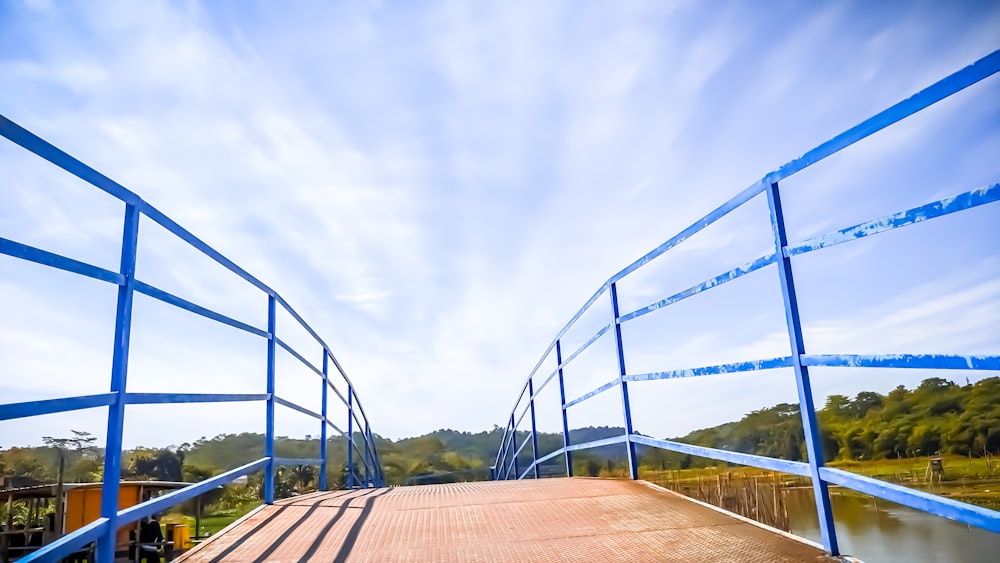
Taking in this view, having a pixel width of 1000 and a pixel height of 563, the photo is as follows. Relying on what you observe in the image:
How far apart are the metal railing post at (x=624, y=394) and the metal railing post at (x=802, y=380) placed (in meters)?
1.47

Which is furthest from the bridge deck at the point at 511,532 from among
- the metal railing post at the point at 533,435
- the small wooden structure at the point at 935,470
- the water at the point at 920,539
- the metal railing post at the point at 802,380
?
the water at the point at 920,539

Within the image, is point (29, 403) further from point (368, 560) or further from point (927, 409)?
point (927, 409)

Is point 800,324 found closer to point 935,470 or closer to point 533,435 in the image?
point 533,435

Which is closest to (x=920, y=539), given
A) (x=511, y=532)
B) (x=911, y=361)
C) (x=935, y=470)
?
(x=935, y=470)

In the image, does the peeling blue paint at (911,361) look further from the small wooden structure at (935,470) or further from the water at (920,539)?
the water at (920,539)

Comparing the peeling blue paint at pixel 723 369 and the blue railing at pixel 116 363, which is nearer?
the blue railing at pixel 116 363

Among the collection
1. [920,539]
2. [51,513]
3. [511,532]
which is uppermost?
[511,532]

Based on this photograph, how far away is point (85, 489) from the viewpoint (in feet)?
32.4

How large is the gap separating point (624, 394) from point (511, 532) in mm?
1313

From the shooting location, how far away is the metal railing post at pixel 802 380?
4.82ft

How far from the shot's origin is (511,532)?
1.90 meters

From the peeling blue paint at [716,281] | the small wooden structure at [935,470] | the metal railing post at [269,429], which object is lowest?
the small wooden structure at [935,470]

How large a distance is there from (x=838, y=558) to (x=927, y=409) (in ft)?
31.6

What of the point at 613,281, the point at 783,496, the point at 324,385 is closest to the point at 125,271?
the point at 613,281
